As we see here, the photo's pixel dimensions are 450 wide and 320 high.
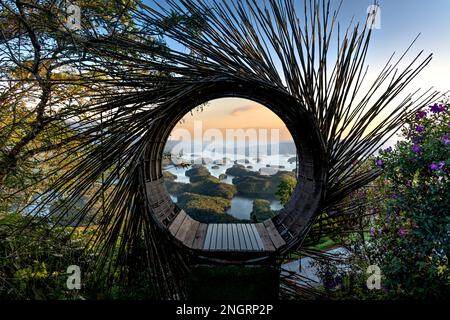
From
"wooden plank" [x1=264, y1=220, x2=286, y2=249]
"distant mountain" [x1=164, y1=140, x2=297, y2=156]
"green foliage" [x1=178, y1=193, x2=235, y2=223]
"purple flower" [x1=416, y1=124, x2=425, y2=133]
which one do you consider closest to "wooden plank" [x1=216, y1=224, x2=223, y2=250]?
"wooden plank" [x1=264, y1=220, x2=286, y2=249]

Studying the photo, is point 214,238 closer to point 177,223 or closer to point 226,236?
point 226,236

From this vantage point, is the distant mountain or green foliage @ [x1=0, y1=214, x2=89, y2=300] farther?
the distant mountain

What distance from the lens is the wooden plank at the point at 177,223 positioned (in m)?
1.73

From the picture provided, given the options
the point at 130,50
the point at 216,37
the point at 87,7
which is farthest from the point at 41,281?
the point at 216,37

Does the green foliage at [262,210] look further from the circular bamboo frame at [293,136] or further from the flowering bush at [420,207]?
the flowering bush at [420,207]

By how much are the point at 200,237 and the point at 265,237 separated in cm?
56

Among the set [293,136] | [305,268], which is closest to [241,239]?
[293,136]

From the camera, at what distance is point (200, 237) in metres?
1.92

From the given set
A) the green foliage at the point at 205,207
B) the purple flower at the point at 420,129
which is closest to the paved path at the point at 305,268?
the green foliage at the point at 205,207

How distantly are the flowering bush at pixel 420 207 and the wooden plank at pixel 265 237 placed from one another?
33.5 inches

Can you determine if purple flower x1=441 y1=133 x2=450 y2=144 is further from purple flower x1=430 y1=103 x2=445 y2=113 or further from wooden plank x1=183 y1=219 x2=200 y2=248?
wooden plank x1=183 y1=219 x2=200 y2=248

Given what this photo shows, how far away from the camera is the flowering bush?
1452 millimetres

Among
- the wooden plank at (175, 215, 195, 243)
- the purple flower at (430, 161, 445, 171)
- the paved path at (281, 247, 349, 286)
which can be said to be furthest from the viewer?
the paved path at (281, 247, 349, 286)

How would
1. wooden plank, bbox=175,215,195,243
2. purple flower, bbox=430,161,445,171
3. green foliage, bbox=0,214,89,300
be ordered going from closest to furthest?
purple flower, bbox=430,161,445,171 → green foliage, bbox=0,214,89,300 → wooden plank, bbox=175,215,195,243
